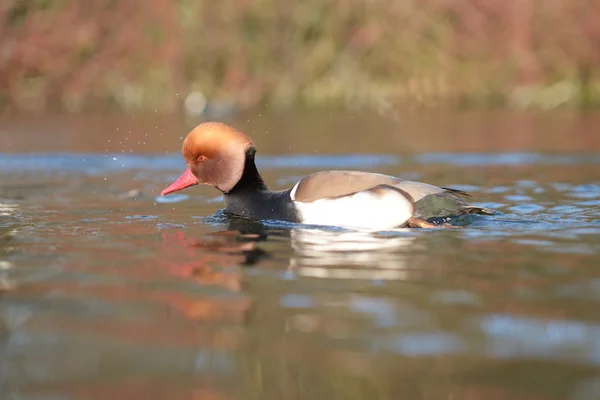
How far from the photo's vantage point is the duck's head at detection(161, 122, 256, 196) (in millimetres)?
6809

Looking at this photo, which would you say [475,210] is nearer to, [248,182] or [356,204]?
[356,204]

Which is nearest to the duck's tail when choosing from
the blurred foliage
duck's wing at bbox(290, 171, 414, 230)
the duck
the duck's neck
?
the duck

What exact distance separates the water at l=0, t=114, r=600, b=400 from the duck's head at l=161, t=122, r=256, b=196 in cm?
27

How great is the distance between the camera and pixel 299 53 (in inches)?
762

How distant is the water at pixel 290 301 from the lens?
310 cm

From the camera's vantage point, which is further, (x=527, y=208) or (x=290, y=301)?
(x=527, y=208)

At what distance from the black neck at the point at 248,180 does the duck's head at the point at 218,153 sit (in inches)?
0.9

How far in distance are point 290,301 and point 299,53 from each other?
15.5 m

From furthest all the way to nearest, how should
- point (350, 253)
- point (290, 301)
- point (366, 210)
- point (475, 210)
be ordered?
point (475, 210), point (366, 210), point (350, 253), point (290, 301)

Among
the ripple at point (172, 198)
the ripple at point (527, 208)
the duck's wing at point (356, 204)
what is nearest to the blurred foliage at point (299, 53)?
the ripple at point (172, 198)

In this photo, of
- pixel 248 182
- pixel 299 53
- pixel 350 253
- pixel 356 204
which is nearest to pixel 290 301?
pixel 350 253

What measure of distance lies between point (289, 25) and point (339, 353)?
1645 cm

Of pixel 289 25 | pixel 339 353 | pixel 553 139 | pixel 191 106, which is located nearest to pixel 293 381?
pixel 339 353

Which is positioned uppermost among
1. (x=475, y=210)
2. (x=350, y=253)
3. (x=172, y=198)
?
(x=172, y=198)
